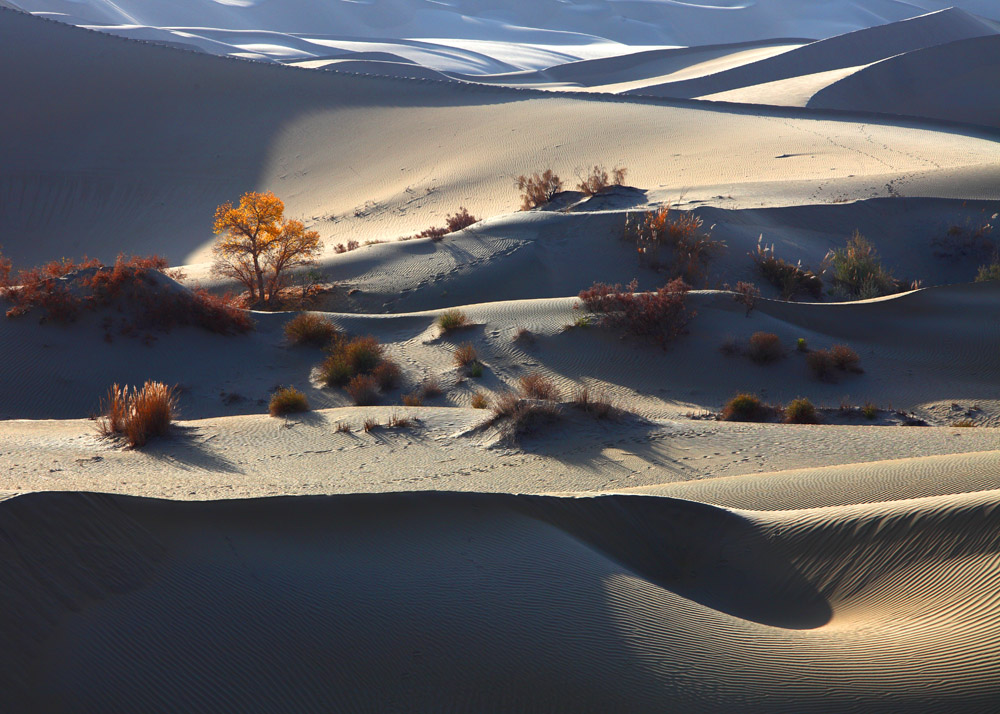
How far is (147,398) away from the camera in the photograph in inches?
312

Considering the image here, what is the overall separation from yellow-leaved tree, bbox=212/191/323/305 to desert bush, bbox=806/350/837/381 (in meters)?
11.0

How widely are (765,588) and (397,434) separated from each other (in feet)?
14.7

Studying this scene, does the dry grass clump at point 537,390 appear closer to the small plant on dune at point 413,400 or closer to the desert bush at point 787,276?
the small plant on dune at point 413,400

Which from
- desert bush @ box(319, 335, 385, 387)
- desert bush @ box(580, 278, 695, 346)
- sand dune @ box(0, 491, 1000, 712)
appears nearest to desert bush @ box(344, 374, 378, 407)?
desert bush @ box(319, 335, 385, 387)

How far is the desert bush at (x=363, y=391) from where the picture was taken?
34.7ft

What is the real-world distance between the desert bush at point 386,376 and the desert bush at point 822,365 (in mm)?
6373

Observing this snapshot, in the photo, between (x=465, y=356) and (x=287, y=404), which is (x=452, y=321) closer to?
(x=465, y=356)

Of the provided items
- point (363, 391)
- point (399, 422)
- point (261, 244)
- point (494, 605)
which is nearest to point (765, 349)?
point (399, 422)

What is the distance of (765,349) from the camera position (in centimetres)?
1132

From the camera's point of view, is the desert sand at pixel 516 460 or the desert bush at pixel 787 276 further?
the desert bush at pixel 787 276

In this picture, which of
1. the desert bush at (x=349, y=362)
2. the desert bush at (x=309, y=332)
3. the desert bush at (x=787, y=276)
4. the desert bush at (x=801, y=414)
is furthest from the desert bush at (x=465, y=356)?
the desert bush at (x=787, y=276)

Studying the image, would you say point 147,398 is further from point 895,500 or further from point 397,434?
point 895,500

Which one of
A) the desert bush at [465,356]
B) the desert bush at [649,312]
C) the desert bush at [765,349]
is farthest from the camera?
the desert bush at [649,312]

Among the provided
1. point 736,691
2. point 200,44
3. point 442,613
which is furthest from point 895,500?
point 200,44
